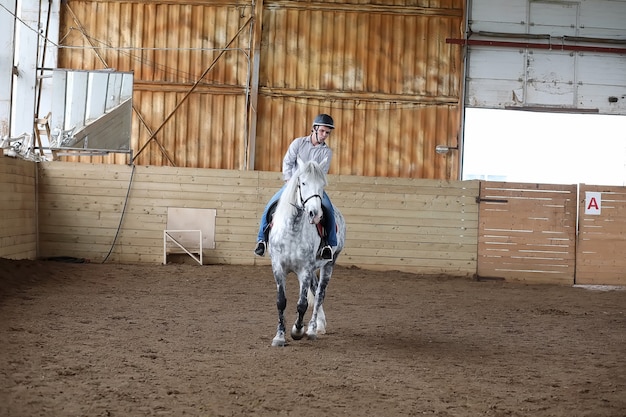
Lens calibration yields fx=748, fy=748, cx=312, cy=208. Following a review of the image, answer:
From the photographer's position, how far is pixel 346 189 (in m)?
14.1

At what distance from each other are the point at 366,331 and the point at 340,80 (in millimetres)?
10112

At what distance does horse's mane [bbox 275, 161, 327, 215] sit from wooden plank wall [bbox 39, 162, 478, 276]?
23.1 feet

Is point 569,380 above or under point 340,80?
under

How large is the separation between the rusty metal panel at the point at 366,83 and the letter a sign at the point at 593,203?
348cm

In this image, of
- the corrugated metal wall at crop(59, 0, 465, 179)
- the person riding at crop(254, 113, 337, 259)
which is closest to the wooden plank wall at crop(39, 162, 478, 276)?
the corrugated metal wall at crop(59, 0, 465, 179)

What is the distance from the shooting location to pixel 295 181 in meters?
6.56

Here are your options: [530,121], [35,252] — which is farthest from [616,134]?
[35,252]

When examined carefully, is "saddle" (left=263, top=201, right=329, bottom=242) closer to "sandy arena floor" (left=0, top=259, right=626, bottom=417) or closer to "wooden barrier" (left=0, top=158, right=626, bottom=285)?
"sandy arena floor" (left=0, top=259, right=626, bottom=417)

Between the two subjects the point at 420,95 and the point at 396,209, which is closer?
the point at 396,209

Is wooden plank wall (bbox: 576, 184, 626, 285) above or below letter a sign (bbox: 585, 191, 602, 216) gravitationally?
below

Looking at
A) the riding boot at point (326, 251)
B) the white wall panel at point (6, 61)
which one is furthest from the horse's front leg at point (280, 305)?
the white wall panel at point (6, 61)

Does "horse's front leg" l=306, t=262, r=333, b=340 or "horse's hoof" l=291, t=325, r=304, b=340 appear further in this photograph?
"horse's front leg" l=306, t=262, r=333, b=340

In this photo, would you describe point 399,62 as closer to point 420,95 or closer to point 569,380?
point 420,95

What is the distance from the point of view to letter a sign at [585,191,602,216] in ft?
46.2
